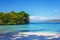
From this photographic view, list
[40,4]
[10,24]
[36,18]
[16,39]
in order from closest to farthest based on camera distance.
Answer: [16,39], [40,4], [36,18], [10,24]

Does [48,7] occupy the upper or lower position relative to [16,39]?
upper

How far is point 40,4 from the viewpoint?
437 cm

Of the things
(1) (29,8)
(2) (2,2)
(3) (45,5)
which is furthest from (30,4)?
(2) (2,2)

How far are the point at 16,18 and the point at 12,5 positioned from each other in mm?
1932

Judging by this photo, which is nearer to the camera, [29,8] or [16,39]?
[16,39]

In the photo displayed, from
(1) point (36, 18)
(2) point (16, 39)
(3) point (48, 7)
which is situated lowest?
(2) point (16, 39)

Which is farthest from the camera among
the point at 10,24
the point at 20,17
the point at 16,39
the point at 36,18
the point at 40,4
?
the point at 10,24

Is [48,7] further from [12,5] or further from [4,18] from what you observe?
[4,18]

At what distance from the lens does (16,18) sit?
633 centimetres

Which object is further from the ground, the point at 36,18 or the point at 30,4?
the point at 30,4

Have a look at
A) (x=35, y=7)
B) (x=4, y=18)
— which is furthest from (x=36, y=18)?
(x=4, y=18)

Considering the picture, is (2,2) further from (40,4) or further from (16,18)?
(16,18)

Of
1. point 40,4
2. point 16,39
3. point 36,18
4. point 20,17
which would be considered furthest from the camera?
point 20,17

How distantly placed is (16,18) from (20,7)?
5.68 ft
